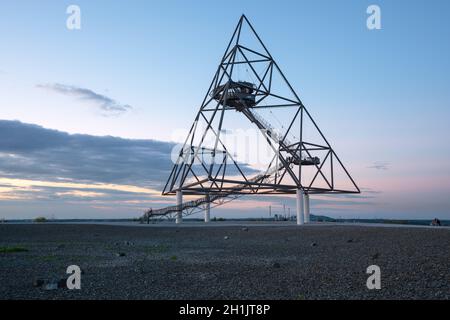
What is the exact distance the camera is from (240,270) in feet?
40.1

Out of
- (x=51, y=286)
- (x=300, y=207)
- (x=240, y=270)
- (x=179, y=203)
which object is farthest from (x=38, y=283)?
(x=300, y=207)

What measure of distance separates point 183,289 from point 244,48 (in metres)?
32.7

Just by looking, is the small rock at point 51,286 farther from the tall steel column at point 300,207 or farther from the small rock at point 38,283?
the tall steel column at point 300,207

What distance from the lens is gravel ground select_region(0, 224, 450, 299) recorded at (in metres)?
9.31

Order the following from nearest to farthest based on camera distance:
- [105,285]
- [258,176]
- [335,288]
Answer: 1. [335,288]
2. [105,285]
3. [258,176]

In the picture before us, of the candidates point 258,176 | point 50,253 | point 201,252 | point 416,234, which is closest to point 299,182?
point 258,176

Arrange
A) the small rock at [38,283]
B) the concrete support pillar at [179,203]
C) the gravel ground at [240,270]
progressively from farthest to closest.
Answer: the concrete support pillar at [179,203], the small rock at [38,283], the gravel ground at [240,270]

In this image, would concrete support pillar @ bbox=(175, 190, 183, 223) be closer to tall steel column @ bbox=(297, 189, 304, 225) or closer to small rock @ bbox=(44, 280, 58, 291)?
tall steel column @ bbox=(297, 189, 304, 225)

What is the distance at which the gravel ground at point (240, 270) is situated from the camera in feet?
30.6

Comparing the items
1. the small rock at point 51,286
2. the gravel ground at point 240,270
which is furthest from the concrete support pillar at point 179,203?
the small rock at point 51,286

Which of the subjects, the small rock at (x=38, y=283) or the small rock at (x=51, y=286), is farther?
the small rock at (x=38, y=283)

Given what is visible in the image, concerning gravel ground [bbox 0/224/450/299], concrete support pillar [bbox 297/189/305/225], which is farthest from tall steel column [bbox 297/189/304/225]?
gravel ground [bbox 0/224/450/299]
